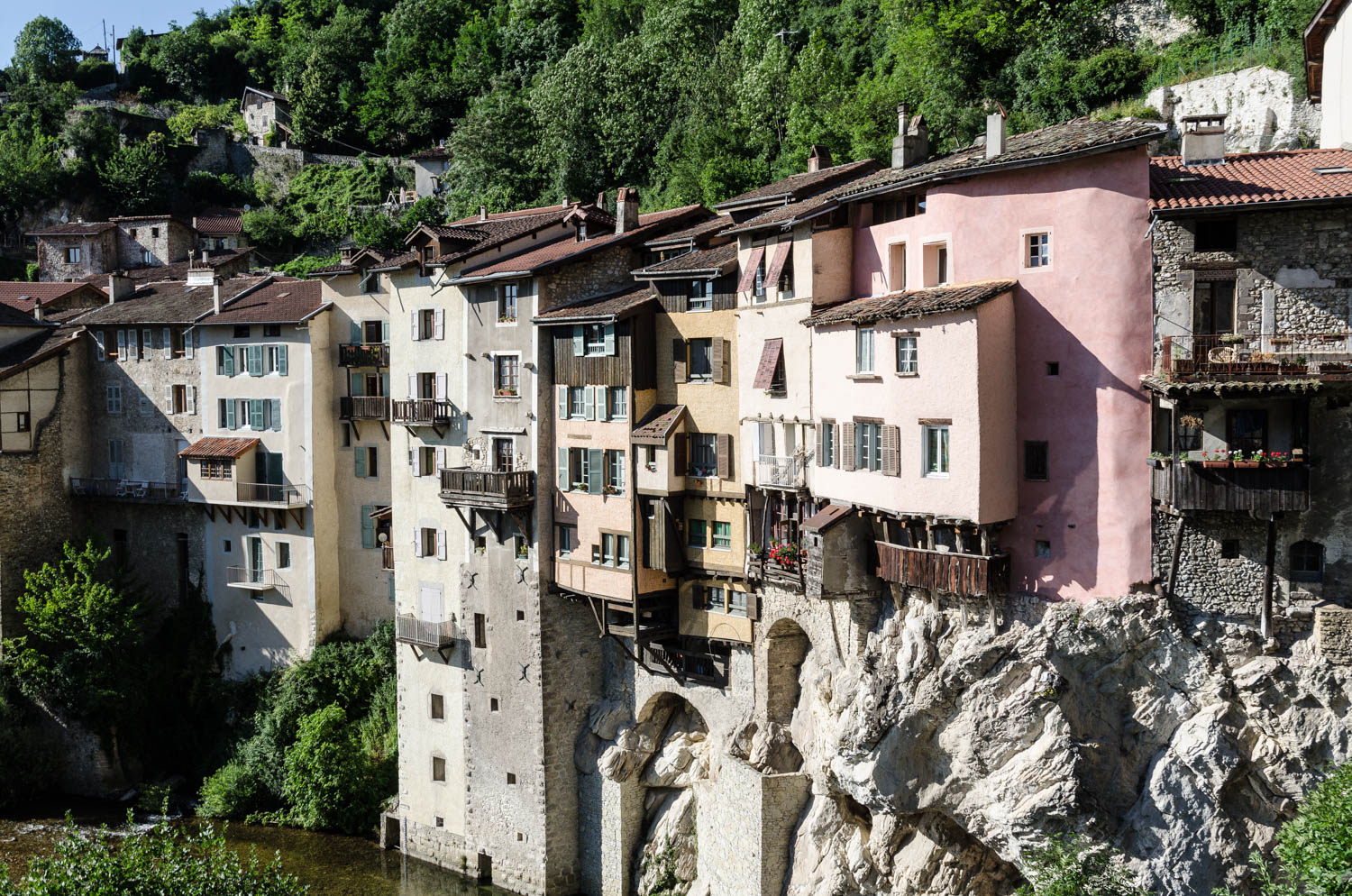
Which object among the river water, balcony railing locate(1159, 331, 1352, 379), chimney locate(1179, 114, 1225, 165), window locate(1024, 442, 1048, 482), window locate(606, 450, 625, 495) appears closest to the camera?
balcony railing locate(1159, 331, 1352, 379)

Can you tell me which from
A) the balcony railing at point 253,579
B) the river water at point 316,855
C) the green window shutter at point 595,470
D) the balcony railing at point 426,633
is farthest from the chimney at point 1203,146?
the balcony railing at point 253,579

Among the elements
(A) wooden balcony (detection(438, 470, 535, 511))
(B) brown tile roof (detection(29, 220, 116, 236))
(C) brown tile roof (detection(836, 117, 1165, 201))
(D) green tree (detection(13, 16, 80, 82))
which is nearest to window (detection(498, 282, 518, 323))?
(A) wooden balcony (detection(438, 470, 535, 511))

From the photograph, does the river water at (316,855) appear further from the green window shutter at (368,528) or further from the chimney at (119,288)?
the chimney at (119,288)

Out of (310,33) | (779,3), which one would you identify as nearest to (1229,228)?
(779,3)

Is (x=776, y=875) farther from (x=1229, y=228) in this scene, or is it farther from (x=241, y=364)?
(x=241, y=364)

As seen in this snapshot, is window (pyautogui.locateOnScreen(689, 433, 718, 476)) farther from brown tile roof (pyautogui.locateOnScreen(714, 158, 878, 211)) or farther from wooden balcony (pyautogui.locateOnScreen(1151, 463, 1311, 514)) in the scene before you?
wooden balcony (pyautogui.locateOnScreen(1151, 463, 1311, 514))

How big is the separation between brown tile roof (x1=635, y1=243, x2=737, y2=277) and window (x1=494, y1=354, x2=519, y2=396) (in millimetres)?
5068

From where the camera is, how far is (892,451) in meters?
30.5

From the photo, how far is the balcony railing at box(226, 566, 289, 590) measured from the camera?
51.3m

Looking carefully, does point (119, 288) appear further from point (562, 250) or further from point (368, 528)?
point (562, 250)

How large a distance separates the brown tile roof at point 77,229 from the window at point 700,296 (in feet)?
165

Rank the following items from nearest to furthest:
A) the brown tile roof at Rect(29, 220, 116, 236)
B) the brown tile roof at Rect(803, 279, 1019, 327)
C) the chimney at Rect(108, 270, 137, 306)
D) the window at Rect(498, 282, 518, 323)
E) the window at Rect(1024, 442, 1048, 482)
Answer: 1. the brown tile roof at Rect(803, 279, 1019, 327)
2. the window at Rect(1024, 442, 1048, 482)
3. the window at Rect(498, 282, 518, 323)
4. the chimney at Rect(108, 270, 137, 306)
5. the brown tile roof at Rect(29, 220, 116, 236)

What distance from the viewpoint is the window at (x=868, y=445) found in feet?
102

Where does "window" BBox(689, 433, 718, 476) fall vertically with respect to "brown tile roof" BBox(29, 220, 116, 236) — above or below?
below
